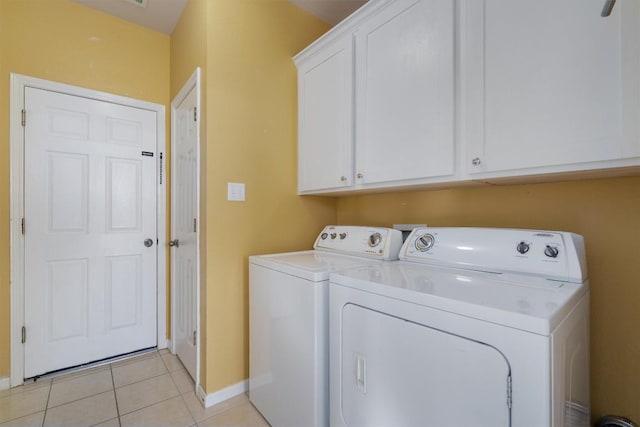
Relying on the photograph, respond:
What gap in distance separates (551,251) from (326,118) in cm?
135

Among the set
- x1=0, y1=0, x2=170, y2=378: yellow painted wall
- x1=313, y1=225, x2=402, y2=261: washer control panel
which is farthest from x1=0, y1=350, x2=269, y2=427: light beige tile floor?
x1=313, y1=225, x2=402, y2=261: washer control panel

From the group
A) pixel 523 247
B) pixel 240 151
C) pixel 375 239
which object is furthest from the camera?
pixel 240 151

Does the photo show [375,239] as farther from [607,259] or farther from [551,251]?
[607,259]

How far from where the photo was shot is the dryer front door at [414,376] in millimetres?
725

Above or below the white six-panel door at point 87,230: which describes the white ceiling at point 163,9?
above

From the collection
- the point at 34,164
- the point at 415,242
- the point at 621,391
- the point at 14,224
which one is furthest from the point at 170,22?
the point at 621,391

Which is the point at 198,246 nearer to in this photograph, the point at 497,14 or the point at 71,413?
the point at 71,413

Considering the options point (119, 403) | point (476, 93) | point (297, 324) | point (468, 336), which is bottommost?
point (119, 403)

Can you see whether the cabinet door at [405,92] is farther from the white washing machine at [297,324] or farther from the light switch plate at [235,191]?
the light switch plate at [235,191]

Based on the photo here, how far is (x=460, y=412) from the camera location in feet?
2.53

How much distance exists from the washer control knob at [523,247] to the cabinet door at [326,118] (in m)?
0.90

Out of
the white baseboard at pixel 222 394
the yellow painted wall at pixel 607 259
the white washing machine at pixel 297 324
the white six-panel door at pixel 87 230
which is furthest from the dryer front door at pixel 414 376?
the white six-panel door at pixel 87 230

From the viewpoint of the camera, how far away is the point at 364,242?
1625 millimetres

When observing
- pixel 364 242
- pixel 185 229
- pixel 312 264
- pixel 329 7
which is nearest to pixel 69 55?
pixel 185 229
